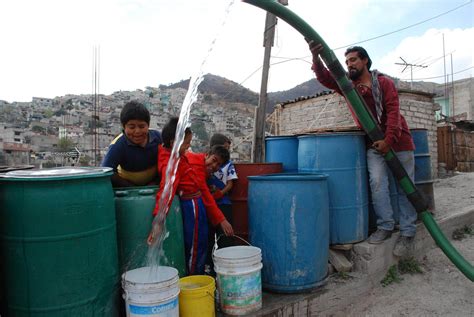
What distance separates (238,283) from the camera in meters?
2.16

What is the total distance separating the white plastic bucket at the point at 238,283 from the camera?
2.16 meters

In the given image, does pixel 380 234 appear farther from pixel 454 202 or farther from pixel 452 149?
pixel 452 149

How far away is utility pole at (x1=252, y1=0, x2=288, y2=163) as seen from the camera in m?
5.23

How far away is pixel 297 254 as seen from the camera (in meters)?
2.49

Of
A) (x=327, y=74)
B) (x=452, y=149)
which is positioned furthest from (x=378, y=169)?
(x=452, y=149)

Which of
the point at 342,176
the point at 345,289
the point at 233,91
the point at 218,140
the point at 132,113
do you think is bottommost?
the point at 345,289

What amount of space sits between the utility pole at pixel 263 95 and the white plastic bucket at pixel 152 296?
3547 mm

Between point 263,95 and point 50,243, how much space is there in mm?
4110

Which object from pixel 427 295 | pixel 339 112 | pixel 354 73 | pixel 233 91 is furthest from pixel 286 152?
pixel 233 91

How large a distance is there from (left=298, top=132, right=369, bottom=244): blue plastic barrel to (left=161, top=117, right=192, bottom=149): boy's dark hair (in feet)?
3.89

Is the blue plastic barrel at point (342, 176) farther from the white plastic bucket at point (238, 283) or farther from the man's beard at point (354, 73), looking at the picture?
the white plastic bucket at point (238, 283)

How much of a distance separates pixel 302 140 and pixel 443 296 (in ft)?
5.80

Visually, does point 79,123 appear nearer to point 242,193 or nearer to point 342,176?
point 242,193

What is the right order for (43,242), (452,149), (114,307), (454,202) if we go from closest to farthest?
1. (43,242)
2. (114,307)
3. (454,202)
4. (452,149)
